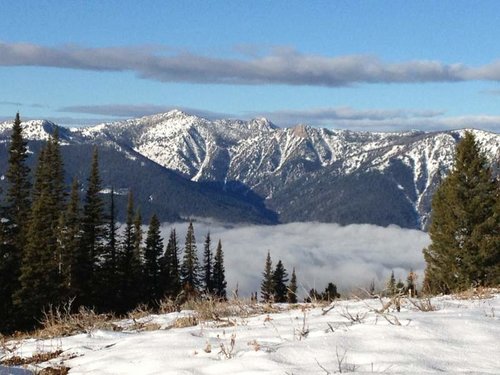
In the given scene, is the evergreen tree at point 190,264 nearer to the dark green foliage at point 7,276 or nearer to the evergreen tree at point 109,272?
the evergreen tree at point 109,272

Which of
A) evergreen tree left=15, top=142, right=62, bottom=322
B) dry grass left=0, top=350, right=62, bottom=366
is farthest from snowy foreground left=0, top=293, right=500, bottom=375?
evergreen tree left=15, top=142, right=62, bottom=322

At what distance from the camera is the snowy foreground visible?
16.3ft

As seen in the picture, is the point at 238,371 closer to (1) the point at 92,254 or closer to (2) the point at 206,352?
(2) the point at 206,352

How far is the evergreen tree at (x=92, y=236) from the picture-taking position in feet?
174

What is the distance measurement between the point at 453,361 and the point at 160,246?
6956 cm

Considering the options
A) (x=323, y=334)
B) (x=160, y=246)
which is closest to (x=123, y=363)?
(x=323, y=334)

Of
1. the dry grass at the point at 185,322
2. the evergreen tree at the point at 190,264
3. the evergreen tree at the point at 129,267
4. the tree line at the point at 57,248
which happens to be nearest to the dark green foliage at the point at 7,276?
the tree line at the point at 57,248

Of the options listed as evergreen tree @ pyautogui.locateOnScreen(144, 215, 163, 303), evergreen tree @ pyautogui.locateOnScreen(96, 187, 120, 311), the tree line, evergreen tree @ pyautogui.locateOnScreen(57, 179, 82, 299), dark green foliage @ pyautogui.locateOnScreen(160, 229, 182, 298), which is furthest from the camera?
dark green foliage @ pyautogui.locateOnScreen(160, 229, 182, 298)

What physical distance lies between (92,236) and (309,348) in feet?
171

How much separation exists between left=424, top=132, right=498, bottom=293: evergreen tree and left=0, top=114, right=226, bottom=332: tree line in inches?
650

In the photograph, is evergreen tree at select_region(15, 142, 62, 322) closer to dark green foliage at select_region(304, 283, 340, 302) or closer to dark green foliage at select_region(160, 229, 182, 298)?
dark green foliage at select_region(160, 229, 182, 298)

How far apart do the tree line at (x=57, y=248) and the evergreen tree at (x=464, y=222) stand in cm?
1650

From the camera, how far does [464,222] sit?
36.1m

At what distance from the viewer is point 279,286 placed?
92938 mm
